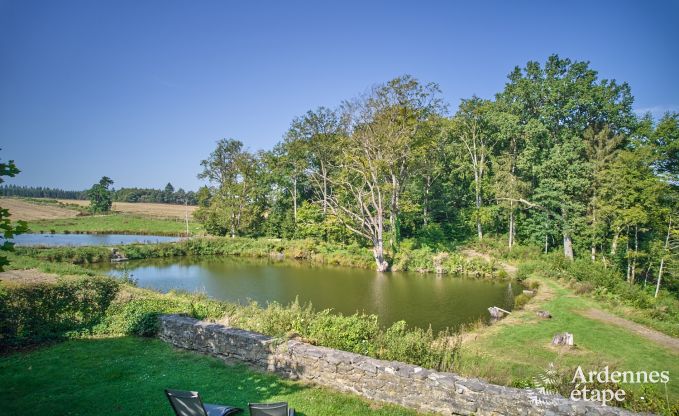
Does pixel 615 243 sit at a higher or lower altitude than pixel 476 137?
lower

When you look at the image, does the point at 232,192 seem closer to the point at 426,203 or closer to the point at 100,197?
the point at 426,203

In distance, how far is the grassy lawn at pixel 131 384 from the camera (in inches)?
294

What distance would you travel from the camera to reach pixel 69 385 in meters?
8.46

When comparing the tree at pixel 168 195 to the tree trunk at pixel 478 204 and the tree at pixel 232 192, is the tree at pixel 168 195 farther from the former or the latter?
the tree trunk at pixel 478 204

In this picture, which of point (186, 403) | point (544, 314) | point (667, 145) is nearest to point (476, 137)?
point (667, 145)

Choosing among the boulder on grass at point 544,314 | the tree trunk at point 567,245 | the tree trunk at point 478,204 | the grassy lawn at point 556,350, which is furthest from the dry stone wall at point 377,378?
the tree trunk at point 478,204

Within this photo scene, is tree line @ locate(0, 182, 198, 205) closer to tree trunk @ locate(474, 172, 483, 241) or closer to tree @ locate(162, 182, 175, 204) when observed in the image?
tree @ locate(162, 182, 175, 204)

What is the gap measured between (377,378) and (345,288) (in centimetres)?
1453

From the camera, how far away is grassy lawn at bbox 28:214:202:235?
57562 mm

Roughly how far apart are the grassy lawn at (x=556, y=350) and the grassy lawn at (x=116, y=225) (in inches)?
1960

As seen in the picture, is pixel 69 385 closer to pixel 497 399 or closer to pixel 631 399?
pixel 497 399

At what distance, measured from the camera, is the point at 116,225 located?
206 feet

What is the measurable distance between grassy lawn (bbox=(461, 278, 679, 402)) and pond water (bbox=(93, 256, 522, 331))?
6.70 ft

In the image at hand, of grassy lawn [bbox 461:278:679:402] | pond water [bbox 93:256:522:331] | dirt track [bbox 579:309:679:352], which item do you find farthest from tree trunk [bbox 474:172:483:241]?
grassy lawn [bbox 461:278:679:402]
